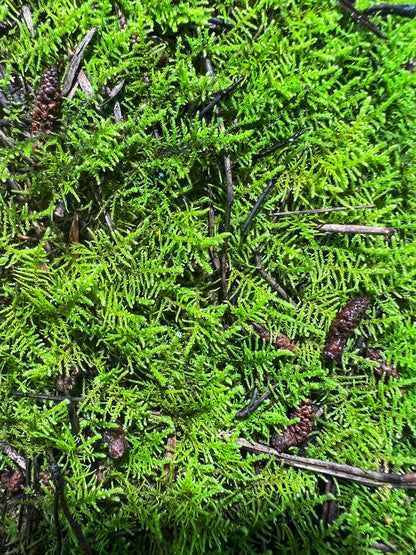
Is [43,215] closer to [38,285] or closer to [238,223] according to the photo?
[38,285]

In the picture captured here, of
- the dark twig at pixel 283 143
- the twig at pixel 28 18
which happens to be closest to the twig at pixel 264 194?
the dark twig at pixel 283 143

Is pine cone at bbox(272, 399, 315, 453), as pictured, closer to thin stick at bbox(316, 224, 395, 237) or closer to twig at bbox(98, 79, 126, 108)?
thin stick at bbox(316, 224, 395, 237)

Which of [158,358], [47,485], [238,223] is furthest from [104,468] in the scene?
[238,223]

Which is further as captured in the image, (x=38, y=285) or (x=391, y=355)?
(x=391, y=355)

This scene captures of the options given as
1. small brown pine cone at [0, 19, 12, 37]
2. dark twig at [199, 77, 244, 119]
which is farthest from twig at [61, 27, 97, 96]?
dark twig at [199, 77, 244, 119]

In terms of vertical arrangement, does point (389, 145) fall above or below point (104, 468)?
above
